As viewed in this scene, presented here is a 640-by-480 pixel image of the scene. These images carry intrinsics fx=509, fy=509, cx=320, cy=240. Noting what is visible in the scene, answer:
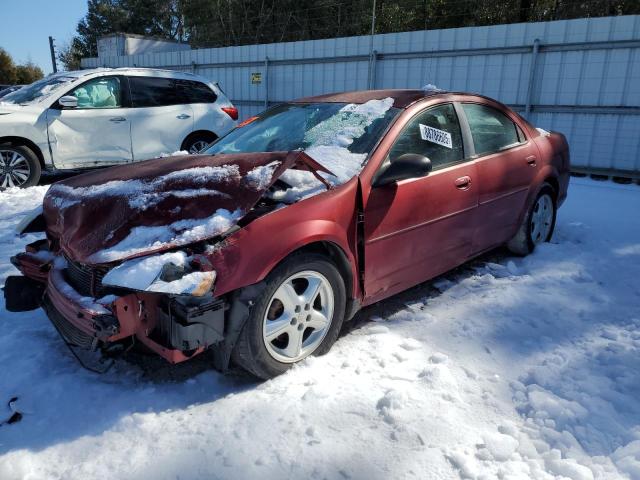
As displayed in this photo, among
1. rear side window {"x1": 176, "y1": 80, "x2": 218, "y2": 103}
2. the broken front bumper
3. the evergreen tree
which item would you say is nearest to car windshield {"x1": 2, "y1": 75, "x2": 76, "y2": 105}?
rear side window {"x1": 176, "y1": 80, "x2": 218, "y2": 103}

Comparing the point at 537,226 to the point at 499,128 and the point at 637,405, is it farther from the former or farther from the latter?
the point at 637,405

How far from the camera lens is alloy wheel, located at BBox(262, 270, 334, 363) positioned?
2705mm

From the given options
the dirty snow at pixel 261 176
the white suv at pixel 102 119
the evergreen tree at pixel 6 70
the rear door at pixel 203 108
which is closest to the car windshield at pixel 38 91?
the white suv at pixel 102 119

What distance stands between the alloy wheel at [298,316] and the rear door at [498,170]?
1.63 meters

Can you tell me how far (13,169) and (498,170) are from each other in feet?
21.8

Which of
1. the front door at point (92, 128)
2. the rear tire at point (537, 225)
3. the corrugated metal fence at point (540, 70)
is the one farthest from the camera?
the corrugated metal fence at point (540, 70)

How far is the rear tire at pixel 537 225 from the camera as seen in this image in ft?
15.2

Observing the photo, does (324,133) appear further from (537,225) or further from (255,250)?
(537,225)

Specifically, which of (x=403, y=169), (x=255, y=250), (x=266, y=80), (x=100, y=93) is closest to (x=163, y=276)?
A: (x=255, y=250)

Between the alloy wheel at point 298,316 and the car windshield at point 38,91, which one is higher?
the car windshield at point 38,91

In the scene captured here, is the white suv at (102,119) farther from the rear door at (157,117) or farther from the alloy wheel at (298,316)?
the alloy wheel at (298,316)

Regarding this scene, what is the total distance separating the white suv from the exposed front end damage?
525cm

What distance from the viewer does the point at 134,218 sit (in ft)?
8.20

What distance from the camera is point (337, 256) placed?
2.96 metres
